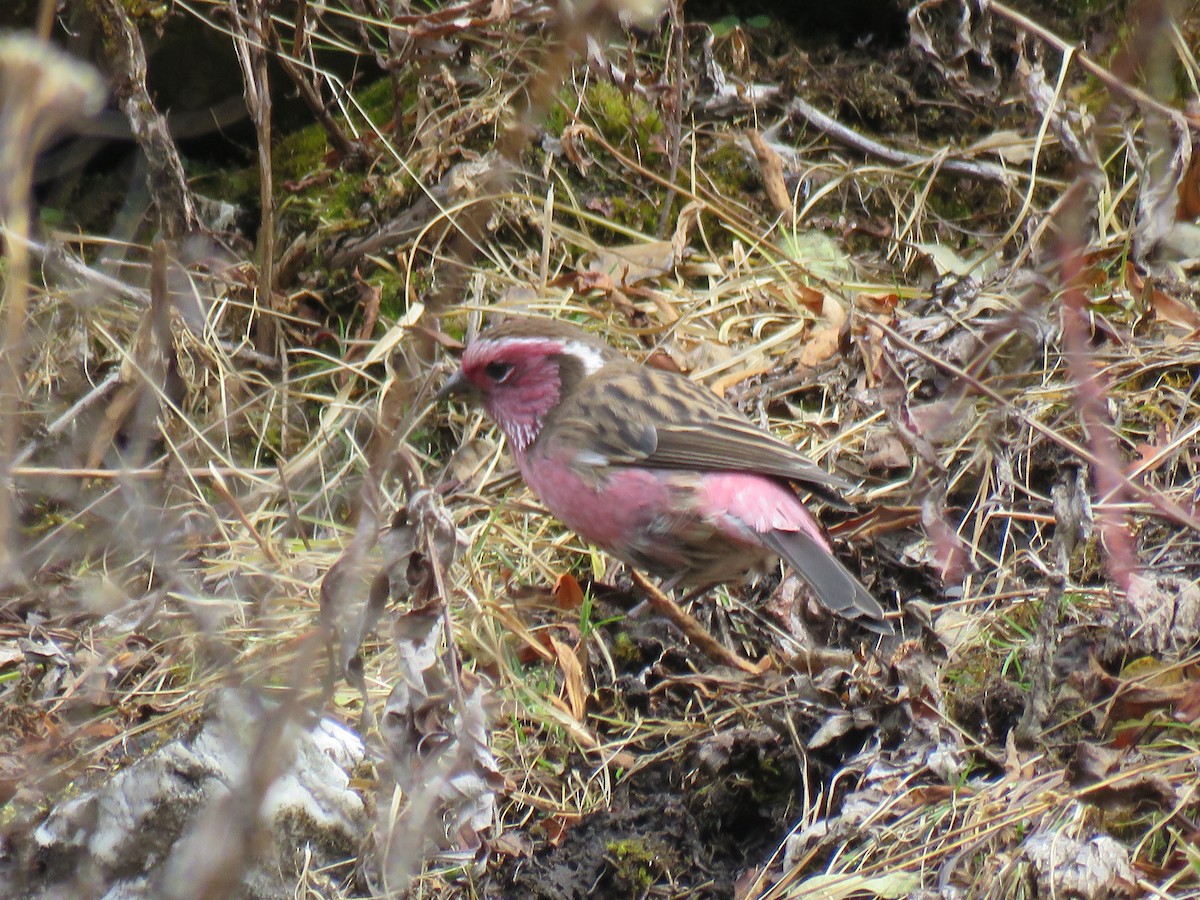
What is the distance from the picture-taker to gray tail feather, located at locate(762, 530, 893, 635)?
3.76 m

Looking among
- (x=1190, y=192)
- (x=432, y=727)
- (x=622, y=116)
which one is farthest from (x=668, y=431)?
(x=622, y=116)

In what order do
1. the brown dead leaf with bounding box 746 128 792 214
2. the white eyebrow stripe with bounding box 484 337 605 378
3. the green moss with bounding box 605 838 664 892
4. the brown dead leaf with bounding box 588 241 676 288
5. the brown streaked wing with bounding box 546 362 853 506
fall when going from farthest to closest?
the brown dead leaf with bounding box 746 128 792 214 → the brown dead leaf with bounding box 588 241 676 288 → the white eyebrow stripe with bounding box 484 337 605 378 → the brown streaked wing with bounding box 546 362 853 506 → the green moss with bounding box 605 838 664 892

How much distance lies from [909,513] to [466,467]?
1.82m

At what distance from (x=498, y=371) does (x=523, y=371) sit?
96 millimetres

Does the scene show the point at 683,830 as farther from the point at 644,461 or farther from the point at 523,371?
the point at 523,371

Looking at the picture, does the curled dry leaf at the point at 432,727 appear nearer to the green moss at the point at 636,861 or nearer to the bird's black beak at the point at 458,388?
the green moss at the point at 636,861

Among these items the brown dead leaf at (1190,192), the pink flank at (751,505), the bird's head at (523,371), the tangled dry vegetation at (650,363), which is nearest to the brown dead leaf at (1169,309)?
the tangled dry vegetation at (650,363)

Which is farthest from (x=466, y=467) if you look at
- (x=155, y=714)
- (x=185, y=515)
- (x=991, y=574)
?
(x=991, y=574)

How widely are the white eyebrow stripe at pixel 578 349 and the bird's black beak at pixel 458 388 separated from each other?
19 centimetres

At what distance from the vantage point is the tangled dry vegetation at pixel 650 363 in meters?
3.07

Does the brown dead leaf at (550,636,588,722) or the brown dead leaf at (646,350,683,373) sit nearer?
the brown dead leaf at (550,636,588,722)

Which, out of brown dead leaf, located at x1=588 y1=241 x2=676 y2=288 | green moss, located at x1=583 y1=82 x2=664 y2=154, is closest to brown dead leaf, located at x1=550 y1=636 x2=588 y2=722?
brown dead leaf, located at x1=588 y1=241 x2=676 y2=288

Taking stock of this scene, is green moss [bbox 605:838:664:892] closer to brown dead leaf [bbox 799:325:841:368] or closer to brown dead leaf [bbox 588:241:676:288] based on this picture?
brown dead leaf [bbox 799:325:841:368]

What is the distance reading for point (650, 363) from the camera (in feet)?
17.8
